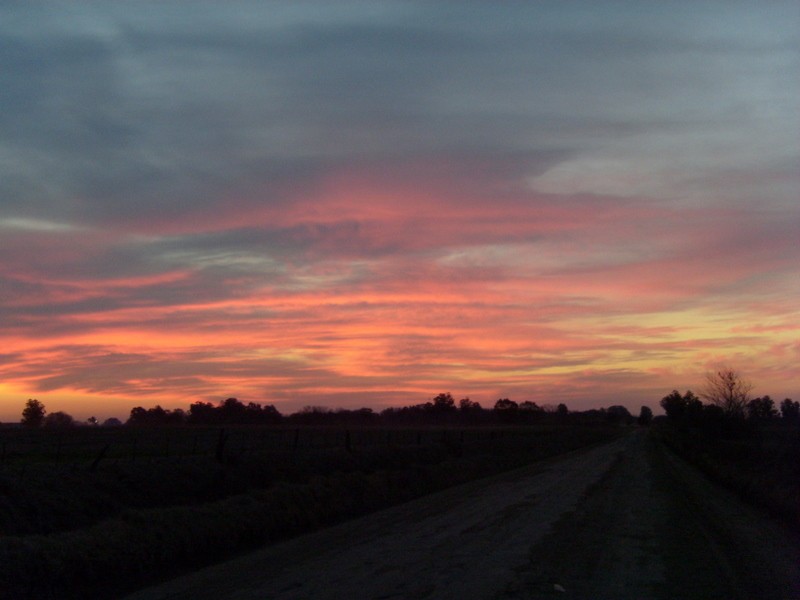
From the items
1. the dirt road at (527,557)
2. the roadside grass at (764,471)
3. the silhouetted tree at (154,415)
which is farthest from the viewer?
the silhouetted tree at (154,415)

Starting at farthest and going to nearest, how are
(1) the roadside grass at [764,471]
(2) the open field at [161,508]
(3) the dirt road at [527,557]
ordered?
1. (1) the roadside grass at [764,471]
2. (2) the open field at [161,508]
3. (3) the dirt road at [527,557]

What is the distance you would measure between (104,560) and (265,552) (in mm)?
3255

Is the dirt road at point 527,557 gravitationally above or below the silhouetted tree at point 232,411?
below

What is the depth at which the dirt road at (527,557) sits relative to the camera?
1088 centimetres

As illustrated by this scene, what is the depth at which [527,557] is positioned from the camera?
43.3ft

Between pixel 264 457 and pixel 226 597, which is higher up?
pixel 264 457

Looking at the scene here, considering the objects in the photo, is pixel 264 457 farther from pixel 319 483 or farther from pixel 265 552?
pixel 265 552

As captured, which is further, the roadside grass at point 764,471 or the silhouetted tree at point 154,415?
the silhouetted tree at point 154,415

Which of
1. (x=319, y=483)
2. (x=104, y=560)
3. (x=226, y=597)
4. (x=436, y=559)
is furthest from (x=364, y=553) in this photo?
(x=319, y=483)

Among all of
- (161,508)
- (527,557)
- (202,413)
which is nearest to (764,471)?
(527,557)

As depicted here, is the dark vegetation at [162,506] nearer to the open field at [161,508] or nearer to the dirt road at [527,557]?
the open field at [161,508]

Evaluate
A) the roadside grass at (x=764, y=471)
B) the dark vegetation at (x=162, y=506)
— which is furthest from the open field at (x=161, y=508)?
the roadside grass at (x=764, y=471)

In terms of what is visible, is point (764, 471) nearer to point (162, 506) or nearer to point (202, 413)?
point (162, 506)

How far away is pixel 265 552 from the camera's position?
15.3m
